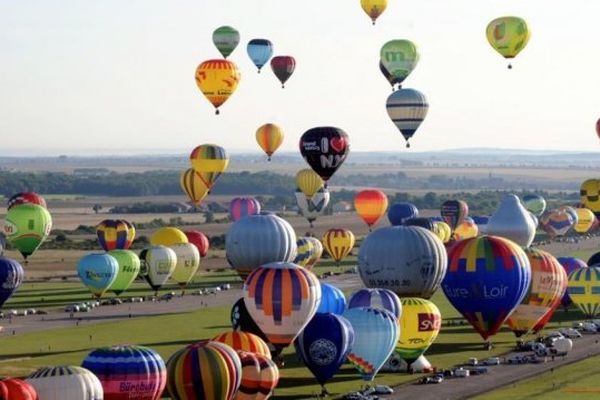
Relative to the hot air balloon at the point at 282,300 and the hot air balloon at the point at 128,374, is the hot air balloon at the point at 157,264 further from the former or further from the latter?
the hot air balloon at the point at 128,374

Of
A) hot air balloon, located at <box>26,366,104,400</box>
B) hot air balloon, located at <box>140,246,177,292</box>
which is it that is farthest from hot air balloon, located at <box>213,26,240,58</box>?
hot air balloon, located at <box>26,366,104,400</box>

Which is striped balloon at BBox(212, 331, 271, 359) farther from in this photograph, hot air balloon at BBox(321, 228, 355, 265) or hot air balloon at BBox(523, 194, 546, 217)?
hot air balloon at BBox(523, 194, 546, 217)

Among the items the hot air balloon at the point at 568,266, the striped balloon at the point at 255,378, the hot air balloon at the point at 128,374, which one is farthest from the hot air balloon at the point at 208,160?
the hot air balloon at the point at 128,374

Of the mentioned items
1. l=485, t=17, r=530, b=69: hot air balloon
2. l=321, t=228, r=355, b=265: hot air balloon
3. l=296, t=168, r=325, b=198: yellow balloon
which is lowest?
l=321, t=228, r=355, b=265: hot air balloon

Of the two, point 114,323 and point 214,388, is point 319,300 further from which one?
point 114,323

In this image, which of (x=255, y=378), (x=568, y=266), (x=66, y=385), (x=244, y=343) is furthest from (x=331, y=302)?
(x=568, y=266)

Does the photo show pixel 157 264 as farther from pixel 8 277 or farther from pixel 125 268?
pixel 8 277
